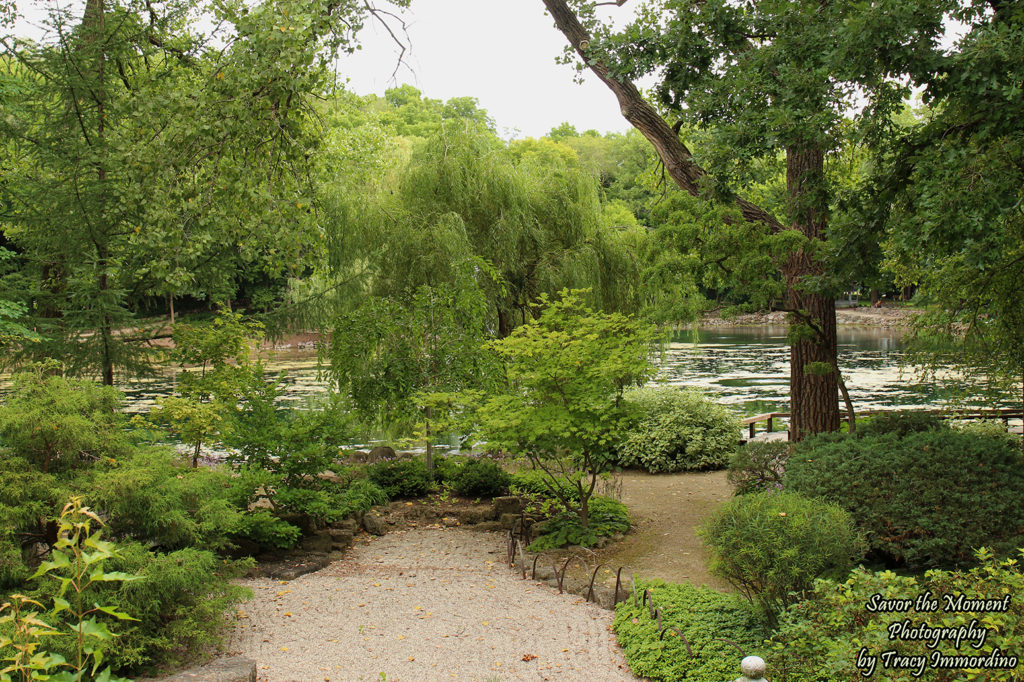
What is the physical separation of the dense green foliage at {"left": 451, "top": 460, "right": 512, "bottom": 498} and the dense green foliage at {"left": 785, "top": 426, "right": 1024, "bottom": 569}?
15.1 feet

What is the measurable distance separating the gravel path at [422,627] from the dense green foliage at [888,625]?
1.17m

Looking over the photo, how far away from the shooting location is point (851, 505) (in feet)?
21.7

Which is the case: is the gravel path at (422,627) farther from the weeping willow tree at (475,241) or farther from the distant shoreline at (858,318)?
the distant shoreline at (858,318)

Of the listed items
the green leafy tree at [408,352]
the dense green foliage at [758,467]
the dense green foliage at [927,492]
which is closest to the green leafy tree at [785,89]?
the dense green foliage at [758,467]

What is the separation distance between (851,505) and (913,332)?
5498mm

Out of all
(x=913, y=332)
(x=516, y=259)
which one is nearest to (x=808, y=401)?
(x=913, y=332)

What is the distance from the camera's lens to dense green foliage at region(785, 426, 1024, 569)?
611 centimetres

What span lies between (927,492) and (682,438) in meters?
6.47

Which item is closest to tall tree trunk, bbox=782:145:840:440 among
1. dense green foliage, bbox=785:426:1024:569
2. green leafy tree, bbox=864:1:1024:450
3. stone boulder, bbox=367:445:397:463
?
green leafy tree, bbox=864:1:1024:450

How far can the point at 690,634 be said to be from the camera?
5.46 metres

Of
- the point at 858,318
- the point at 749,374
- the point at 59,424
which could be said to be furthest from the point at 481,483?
the point at 858,318

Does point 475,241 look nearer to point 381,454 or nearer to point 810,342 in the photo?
point 381,454

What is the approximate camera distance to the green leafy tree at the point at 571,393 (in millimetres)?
8062

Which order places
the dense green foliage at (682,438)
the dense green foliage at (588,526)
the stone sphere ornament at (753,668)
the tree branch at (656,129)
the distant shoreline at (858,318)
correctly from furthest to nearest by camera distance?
the distant shoreline at (858,318) → the dense green foliage at (682,438) → the tree branch at (656,129) → the dense green foliage at (588,526) → the stone sphere ornament at (753,668)
